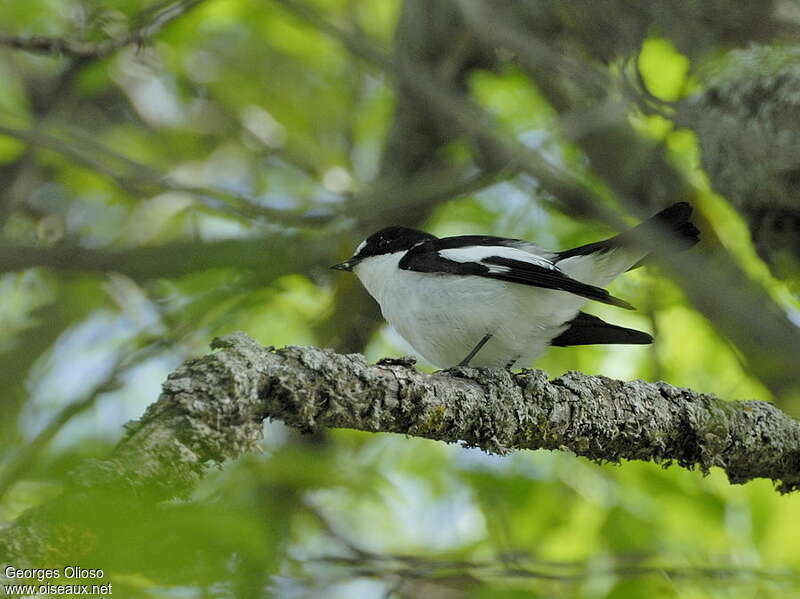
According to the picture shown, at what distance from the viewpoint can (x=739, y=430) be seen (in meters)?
2.84

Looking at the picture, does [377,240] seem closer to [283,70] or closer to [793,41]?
[793,41]

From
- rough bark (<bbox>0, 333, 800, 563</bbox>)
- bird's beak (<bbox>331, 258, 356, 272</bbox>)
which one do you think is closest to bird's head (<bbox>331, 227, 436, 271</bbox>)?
bird's beak (<bbox>331, 258, 356, 272</bbox>)

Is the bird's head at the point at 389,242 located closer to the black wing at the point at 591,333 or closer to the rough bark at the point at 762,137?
the black wing at the point at 591,333

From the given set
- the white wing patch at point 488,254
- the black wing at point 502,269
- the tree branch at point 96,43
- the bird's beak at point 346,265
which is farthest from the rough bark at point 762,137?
the tree branch at point 96,43

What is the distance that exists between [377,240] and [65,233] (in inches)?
75.7

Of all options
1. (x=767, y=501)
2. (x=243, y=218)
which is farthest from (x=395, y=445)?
(x=767, y=501)

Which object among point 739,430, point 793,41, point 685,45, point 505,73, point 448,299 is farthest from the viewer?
point 505,73

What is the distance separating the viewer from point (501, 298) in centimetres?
367

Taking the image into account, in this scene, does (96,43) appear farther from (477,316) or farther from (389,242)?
(477,316)

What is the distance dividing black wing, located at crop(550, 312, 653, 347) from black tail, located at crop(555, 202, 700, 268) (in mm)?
367

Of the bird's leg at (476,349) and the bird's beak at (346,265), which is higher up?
the bird's beak at (346,265)

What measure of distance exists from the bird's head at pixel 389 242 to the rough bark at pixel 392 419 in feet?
5.55

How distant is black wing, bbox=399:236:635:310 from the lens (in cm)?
328

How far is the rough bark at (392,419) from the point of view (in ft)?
4.95
